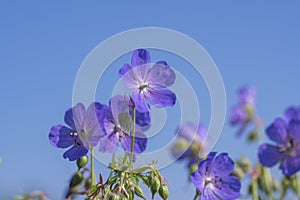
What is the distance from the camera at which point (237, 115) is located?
5.05 metres

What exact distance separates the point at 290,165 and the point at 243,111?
197cm

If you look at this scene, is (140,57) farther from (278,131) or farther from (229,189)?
(278,131)

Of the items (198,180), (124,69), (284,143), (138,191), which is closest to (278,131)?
(284,143)

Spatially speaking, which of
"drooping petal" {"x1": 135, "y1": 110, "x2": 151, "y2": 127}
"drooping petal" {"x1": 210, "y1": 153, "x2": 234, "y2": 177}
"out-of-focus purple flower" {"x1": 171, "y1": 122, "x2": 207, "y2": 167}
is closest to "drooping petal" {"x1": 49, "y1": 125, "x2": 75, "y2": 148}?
"drooping petal" {"x1": 135, "y1": 110, "x2": 151, "y2": 127}

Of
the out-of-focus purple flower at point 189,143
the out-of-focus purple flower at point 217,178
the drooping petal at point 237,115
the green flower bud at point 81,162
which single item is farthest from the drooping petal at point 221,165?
the drooping petal at point 237,115

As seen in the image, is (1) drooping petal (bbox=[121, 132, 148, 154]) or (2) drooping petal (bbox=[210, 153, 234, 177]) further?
(2) drooping petal (bbox=[210, 153, 234, 177])

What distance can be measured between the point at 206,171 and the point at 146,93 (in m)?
0.43

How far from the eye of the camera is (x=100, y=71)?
2121 mm

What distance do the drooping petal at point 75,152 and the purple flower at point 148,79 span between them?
23 centimetres

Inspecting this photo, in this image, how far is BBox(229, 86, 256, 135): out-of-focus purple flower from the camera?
4.81m

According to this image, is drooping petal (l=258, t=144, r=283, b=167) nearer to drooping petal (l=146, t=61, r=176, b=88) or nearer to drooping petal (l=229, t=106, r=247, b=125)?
drooping petal (l=146, t=61, r=176, b=88)

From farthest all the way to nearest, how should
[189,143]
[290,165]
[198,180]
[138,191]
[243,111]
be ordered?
[243,111]
[189,143]
[290,165]
[198,180]
[138,191]

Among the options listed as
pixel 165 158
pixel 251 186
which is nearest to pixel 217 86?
pixel 165 158

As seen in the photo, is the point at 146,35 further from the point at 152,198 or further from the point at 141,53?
the point at 152,198
